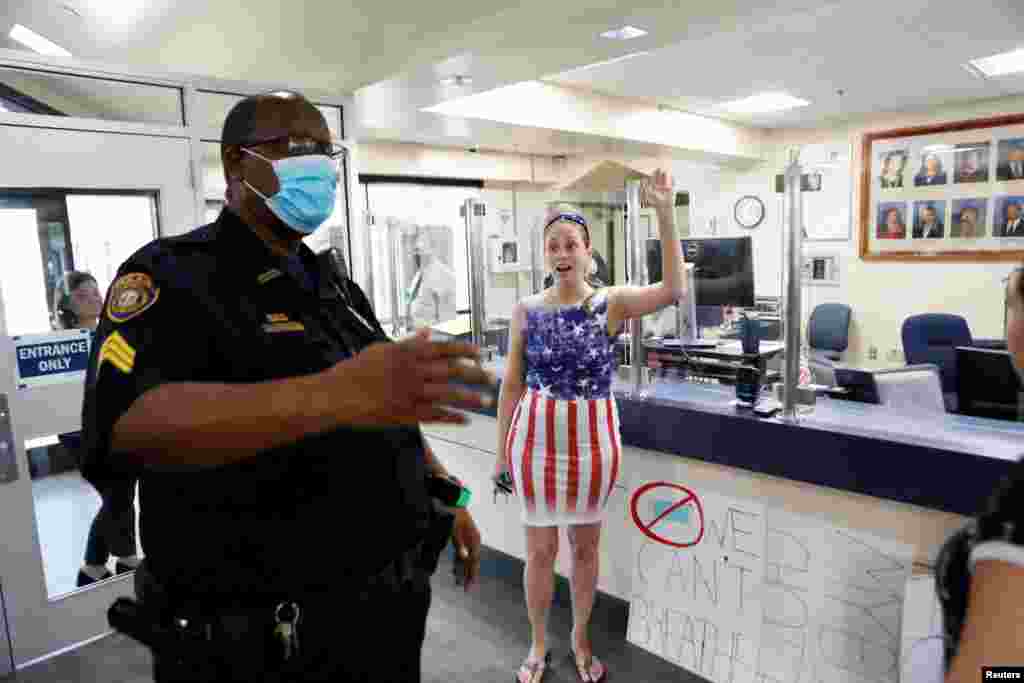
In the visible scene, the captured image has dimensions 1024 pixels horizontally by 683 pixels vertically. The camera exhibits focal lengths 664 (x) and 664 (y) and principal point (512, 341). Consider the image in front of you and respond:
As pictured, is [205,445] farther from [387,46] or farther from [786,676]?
[387,46]

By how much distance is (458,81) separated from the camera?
141 inches

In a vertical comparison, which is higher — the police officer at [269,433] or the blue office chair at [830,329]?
the police officer at [269,433]

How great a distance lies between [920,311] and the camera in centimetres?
687

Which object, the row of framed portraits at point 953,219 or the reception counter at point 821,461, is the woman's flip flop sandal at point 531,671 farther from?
the row of framed portraits at point 953,219

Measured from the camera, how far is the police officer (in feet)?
2.45

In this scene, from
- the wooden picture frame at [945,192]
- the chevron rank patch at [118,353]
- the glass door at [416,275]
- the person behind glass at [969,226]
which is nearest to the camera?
the chevron rank patch at [118,353]

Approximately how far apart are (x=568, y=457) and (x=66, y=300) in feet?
6.62

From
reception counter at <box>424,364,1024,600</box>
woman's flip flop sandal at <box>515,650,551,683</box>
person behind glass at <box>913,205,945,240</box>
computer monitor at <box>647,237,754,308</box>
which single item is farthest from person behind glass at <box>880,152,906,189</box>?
woman's flip flop sandal at <box>515,650,551,683</box>

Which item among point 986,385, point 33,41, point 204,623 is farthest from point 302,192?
point 33,41

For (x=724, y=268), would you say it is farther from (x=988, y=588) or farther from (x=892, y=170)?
(x=892, y=170)

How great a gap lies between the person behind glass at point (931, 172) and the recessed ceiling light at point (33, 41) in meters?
7.16

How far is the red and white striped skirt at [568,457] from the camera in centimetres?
210

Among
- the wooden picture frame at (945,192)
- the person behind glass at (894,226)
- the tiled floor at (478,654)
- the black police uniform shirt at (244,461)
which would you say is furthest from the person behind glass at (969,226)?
the black police uniform shirt at (244,461)

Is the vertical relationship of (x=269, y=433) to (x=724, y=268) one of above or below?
below
